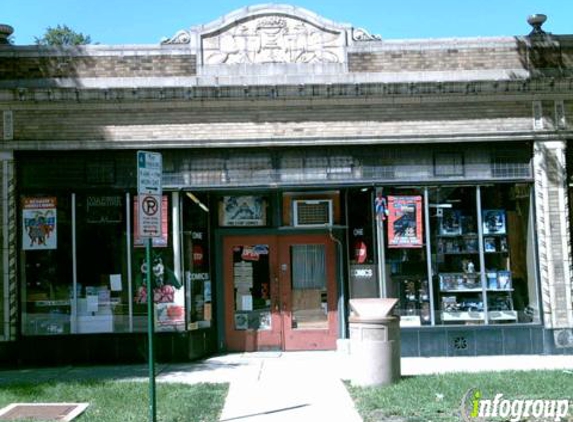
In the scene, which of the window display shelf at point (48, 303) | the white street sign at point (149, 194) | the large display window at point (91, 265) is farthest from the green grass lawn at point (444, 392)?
the window display shelf at point (48, 303)

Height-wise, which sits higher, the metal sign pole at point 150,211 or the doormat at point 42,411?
the metal sign pole at point 150,211

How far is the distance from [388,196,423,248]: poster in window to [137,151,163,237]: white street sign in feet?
20.3

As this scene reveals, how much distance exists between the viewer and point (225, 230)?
1366cm

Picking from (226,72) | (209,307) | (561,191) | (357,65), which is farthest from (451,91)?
(209,307)

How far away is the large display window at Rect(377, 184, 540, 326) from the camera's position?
12.8 meters

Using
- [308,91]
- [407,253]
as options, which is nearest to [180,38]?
[308,91]

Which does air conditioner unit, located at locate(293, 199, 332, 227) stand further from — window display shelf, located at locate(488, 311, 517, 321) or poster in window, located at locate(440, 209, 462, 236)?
window display shelf, located at locate(488, 311, 517, 321)

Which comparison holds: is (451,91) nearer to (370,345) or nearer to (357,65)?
(357,65)

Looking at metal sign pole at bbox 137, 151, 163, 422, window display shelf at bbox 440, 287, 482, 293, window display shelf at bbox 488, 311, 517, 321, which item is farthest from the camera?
window display shelf at bbox 440, 287, 482, 293

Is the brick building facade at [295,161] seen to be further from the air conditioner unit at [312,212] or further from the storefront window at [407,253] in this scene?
the air conditioner unit at [312,212]

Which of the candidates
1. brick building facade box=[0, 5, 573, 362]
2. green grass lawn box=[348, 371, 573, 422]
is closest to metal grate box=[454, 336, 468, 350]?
brick building facade box=[0, 5, 573, 362]

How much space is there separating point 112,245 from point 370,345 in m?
5.61

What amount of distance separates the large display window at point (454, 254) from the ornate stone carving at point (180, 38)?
14.9ft

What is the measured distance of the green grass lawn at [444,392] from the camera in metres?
8.01
